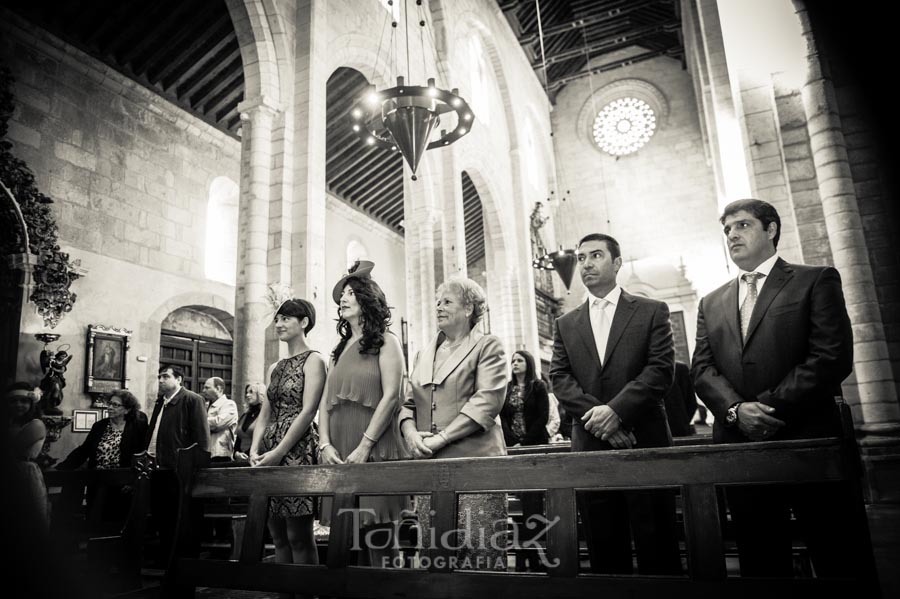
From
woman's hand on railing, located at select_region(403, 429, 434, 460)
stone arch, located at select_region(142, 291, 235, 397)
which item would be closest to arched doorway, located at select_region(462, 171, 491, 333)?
stone arch, located at select_region(142, 291, 235, 397)

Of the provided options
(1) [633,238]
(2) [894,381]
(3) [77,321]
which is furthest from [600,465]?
(1) [633,238]

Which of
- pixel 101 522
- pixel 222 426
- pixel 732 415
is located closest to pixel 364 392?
pixel 732 415

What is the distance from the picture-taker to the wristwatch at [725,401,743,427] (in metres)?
1.91

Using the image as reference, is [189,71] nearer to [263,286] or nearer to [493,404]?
[263,286]

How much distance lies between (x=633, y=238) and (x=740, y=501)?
1709 centimetres

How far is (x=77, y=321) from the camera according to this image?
316 inches

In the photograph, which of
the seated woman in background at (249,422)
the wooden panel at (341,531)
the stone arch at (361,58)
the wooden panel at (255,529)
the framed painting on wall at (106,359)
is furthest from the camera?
the stone arch at (361,58)

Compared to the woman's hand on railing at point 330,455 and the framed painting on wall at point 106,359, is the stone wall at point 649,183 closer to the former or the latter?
the framed painting on wall at point 106,359

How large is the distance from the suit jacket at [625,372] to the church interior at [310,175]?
0.59m

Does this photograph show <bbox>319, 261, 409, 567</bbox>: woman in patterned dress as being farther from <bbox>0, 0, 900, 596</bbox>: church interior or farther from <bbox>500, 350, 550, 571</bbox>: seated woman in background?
<bbox>500, 350, 550, 571</bbox>: seated woman in background

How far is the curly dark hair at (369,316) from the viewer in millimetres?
2561

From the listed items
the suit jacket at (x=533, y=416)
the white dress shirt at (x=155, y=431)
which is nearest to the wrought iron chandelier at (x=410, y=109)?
the suit jacket at (x=533, y=416)

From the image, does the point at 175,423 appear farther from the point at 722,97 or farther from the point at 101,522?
the point at 722,97

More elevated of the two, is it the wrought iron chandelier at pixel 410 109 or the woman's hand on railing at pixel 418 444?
the wrought iron chandelier at pixel 410 109
